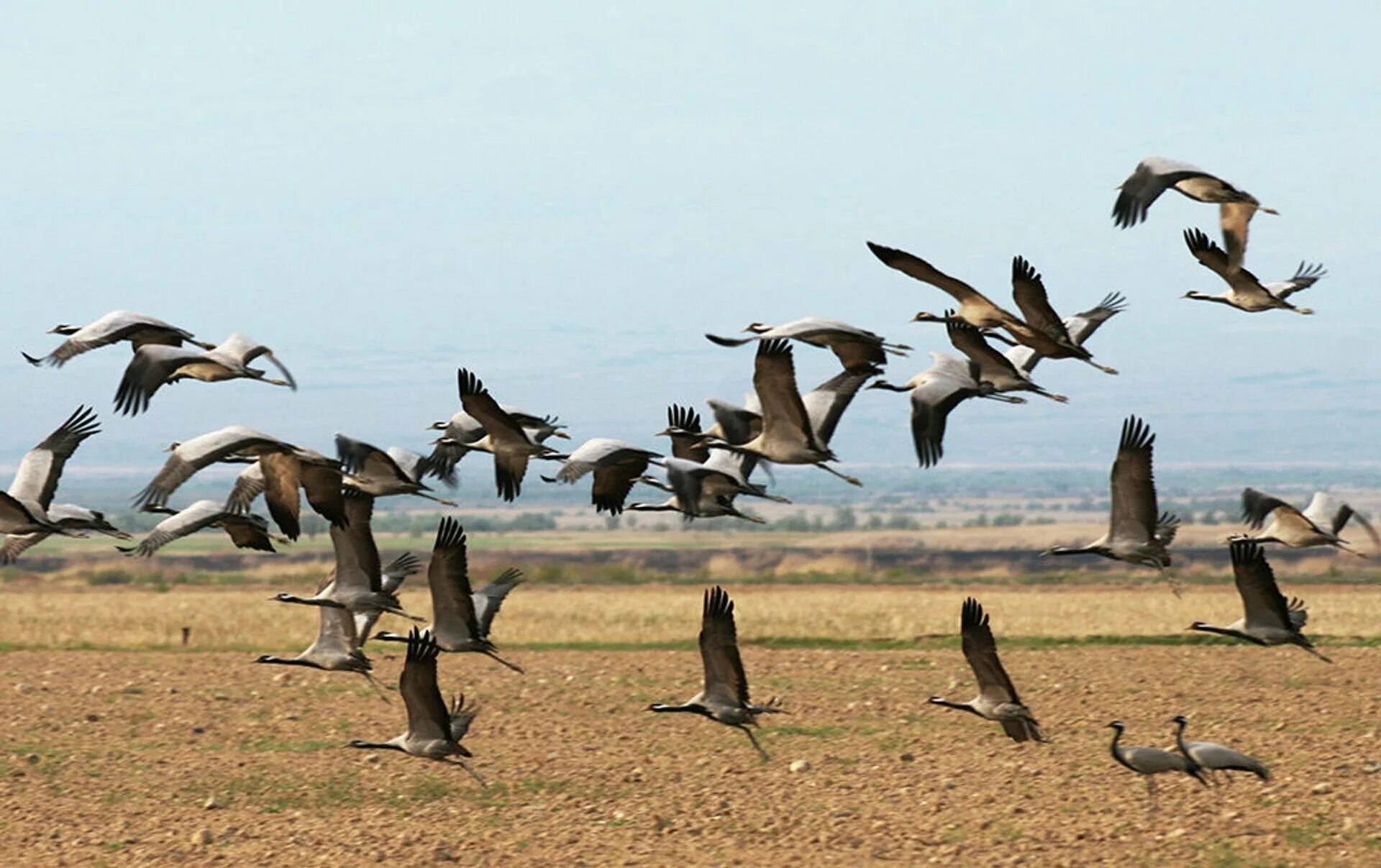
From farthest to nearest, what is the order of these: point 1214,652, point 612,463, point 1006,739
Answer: point 1214,652
point 1006,739
point 612,463

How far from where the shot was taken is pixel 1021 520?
18462 cm

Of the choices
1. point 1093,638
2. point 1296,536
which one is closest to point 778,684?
point 1093,638

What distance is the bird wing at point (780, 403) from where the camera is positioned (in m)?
13.3

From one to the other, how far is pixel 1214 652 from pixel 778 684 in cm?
652

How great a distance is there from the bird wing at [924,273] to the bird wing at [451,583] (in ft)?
10.5

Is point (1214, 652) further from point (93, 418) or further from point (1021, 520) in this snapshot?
point (1021, 520)

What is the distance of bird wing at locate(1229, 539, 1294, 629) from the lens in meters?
Answer: 13.9

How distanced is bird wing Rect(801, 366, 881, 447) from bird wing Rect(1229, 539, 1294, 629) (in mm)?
2817

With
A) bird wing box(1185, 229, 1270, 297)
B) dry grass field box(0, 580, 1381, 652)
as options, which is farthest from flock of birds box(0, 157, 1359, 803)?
dry grass field box(0, 580, 1381, 652)

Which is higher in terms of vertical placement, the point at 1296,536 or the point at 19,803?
the point at 1296,536

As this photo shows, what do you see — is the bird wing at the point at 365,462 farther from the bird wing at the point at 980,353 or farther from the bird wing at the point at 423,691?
the bird wing at the point at 980,353

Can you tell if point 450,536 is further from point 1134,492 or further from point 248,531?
point 1134,492

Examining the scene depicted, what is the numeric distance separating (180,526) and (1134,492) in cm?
589

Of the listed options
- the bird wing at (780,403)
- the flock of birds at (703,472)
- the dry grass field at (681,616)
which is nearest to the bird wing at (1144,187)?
the flock of birds at (703,472)
